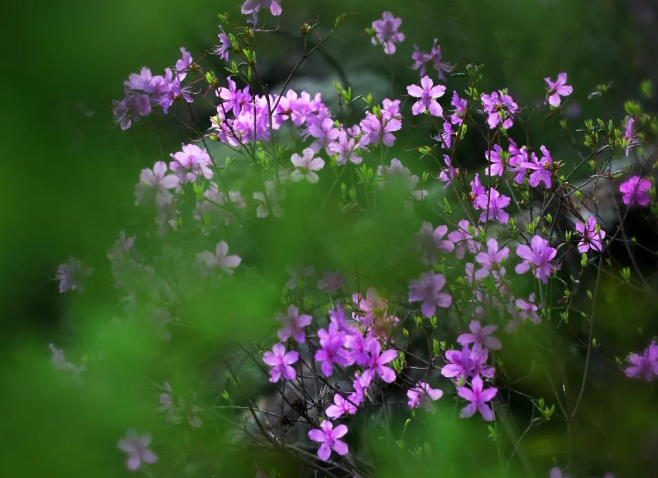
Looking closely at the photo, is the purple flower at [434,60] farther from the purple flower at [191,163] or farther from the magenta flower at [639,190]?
the purple flower at [191,163]

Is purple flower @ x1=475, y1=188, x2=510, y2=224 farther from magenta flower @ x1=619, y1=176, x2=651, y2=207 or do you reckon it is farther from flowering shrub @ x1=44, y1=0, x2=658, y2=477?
magenta flower @ x1=619, y1=176, x2=651, y2=207

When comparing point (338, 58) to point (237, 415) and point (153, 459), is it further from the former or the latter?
point (153, 459)

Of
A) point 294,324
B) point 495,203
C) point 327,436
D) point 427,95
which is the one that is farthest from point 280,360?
point 427,95

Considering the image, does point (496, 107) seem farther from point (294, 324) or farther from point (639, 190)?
point (294, 324)

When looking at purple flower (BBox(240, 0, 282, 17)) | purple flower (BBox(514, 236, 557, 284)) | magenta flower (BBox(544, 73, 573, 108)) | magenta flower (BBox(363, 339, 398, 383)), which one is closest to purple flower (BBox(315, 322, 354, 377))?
magenta flower (BBox(363, 339, 398, 383))

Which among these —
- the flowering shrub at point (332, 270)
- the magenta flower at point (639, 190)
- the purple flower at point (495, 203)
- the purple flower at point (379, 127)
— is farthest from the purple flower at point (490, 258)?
the magenta flower at point (639, 190)

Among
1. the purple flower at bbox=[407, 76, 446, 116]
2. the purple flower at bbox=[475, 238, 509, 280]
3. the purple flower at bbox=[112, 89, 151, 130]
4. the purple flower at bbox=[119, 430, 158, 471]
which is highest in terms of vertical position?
the purple flower at bbox=[407, 76, 446, 116]

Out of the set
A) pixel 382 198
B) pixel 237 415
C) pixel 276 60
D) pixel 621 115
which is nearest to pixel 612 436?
pixel 382 198
